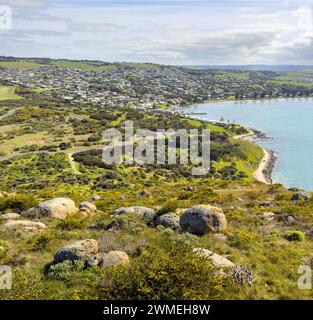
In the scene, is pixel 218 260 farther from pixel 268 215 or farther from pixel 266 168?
pixel 266 168

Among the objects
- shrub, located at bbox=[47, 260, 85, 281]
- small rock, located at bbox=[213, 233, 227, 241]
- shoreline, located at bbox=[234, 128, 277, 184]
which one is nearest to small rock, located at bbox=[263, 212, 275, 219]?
small rock, located at bbox=[213, 233, 227, 241]

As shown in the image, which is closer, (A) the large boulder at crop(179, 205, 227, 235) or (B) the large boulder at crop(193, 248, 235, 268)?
(B) the large boulder at crop(193, 248, 235, 268)

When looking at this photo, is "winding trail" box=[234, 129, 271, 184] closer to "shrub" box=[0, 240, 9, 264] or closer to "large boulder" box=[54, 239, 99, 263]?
"large boulder" box=[54, 239, 99, 263]

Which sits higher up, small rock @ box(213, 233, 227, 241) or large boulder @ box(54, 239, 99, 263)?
large boulder @ box(54, 239, 99, 263)

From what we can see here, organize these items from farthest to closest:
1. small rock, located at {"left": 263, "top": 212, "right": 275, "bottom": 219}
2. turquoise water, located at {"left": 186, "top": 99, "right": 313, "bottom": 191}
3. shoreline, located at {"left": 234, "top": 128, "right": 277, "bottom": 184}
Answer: turquoise water, located at {"left": 186, "top": 99, "right": 313, "bottom": 191}
shoreline, located at {"left": 234, "top": 128, "right": 277, "bottom": 184}
small rock, located at {"left": 263, "top": 212, "right": 275, "bottom": 219}

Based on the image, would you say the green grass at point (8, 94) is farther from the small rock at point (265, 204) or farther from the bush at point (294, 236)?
the bush at point (294, 236)
